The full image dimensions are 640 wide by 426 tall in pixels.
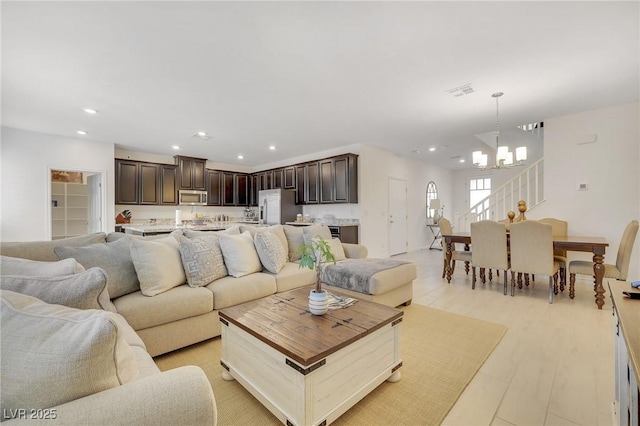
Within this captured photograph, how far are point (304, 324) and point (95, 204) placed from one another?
617 cm

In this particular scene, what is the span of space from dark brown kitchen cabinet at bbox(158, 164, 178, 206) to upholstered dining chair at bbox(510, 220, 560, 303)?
6.87 metres

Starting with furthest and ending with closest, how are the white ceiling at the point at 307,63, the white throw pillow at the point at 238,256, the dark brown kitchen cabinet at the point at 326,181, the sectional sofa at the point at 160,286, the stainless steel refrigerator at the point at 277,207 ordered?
the stainless steel refrigerator at the point at 277,207 → the dark brown kitchen cabinet at the point at 326,181 → the white throw pillow at the point at 238,256 → the white ceiling at the point at 307,63 → the sectional sofa at the point at 160,286

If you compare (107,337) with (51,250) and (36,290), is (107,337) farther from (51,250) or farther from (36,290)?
(51,250)

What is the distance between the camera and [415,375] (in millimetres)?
1904

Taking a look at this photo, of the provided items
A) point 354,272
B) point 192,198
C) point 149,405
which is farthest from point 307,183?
point 149,405

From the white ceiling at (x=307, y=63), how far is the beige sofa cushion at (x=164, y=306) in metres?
2.12

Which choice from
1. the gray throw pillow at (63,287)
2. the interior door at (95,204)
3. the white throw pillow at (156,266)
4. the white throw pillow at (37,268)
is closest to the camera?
the gray throw pillow at (63,287)

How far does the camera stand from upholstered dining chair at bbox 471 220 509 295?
3678 millimetres

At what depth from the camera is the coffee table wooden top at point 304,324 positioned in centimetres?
142

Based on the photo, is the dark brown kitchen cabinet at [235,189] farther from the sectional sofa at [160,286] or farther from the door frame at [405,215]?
the sectional sofa at [160,286]

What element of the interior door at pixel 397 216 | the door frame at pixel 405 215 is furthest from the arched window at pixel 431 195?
the interior door at pixel 397 216

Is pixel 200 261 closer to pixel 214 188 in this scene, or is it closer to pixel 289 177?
pixel 289 177

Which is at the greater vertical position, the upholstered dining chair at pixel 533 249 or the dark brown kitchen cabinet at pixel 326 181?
the dark brown kitchen cabinet at pixel 326 181

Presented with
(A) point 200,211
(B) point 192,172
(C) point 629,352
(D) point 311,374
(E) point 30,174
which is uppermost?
(B) point 192,172
